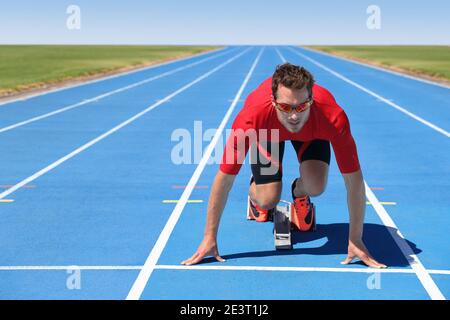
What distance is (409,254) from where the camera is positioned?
Answer: 555 centimetres

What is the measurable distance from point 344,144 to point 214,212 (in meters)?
1.18

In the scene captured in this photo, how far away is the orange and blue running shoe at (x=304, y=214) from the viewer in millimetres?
6156

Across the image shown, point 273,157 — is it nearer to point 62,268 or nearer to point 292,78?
point 292,78

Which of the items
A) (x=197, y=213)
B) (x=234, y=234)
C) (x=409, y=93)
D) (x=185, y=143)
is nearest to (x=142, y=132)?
(x=185, y=143)

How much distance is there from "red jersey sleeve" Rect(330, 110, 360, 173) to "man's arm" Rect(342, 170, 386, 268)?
93 millimetres

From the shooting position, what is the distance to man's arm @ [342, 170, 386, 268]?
4.90 m

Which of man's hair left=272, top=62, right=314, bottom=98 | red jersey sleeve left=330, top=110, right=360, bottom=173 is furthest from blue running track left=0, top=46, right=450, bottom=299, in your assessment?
man's hair left=272, top=62, right=314, bottom=98

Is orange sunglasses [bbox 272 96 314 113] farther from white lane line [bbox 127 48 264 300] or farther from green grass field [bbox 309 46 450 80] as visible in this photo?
green grass field [bbox 309 46 450 80]

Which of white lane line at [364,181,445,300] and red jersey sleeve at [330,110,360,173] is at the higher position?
red jersey sleeve at [330,110,360,173]

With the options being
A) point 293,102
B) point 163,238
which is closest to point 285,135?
point 293,102

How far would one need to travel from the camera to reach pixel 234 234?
6156 millimetres

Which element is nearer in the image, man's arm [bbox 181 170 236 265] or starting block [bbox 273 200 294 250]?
man's arm [bbox 181 170 236 265]

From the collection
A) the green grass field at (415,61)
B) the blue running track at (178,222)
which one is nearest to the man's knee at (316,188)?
the blue running track at (178,222)

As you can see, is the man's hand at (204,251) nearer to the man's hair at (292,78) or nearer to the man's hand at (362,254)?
the man's hand at (362,254)
